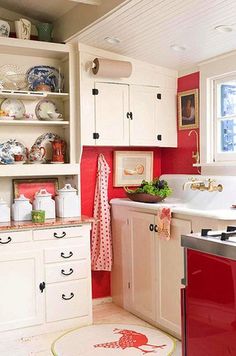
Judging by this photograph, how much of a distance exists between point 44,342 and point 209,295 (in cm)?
190

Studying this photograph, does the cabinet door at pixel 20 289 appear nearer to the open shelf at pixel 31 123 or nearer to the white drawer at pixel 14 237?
the white drawer at pixel 14 237

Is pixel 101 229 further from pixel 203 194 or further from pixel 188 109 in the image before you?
pixel 188 109

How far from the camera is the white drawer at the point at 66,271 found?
136 inches

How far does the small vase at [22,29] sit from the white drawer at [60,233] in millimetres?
1549

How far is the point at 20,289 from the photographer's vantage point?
3369 mm

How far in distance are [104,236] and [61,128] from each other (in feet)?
3.35

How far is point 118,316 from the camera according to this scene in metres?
3.80

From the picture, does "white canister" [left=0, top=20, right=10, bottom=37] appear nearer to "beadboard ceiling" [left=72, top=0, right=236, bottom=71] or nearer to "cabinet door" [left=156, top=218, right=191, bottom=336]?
Answer: "beadboard ceiling" [left=72, top=0, right=236, bottom=71]

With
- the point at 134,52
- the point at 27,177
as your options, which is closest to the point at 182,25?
the point at 134,52

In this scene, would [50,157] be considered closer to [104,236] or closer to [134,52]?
[104,236]

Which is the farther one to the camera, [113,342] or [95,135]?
[95,135]

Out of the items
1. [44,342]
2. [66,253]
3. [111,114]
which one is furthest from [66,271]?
[111,114]

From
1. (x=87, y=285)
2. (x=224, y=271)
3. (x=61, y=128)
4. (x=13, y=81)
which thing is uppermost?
(x=13, y=81)

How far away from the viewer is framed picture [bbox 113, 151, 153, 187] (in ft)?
13.7
